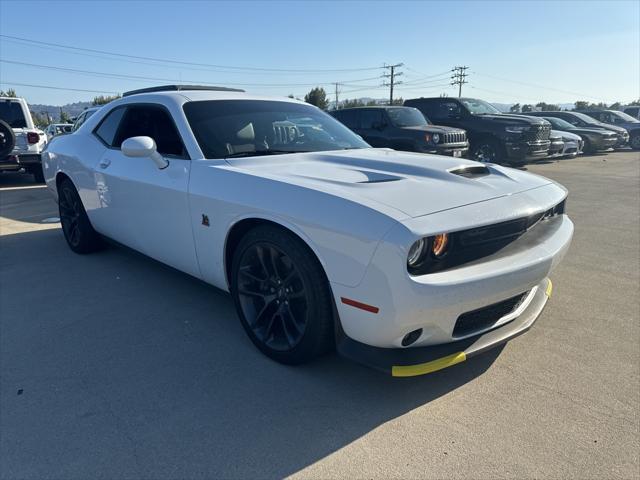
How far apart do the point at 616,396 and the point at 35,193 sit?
10061 mm

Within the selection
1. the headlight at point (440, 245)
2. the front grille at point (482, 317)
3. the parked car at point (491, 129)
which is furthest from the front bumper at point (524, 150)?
the headlight at point (440, 245)

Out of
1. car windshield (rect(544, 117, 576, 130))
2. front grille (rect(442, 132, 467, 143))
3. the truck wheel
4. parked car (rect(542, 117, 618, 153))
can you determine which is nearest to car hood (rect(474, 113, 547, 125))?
front grille (rect(442, 132, 467, 143))

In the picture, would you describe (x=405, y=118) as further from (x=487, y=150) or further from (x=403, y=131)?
(x=487, y=150)

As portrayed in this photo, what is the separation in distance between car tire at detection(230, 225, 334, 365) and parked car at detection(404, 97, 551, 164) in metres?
10.3

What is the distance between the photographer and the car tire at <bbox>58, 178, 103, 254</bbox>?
14.9 ft

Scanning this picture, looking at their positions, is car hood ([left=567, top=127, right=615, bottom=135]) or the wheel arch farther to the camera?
car hood ([left=567, top=127, right=615, bottom=135])

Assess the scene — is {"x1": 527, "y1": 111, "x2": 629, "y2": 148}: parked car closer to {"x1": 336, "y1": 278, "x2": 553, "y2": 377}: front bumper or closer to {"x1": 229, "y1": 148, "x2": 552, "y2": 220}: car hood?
{"x1": 229, "y1": 148, "x2": 552, "y2": 220}: car hood

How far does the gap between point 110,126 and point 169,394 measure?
2.78 metres

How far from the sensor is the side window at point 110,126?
4.04m

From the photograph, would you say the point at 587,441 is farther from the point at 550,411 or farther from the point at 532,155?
the point at 532,155

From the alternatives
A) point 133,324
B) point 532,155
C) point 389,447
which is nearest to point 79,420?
point 133,324

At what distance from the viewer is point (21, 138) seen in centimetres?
945

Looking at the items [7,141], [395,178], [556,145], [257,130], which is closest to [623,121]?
[556,145]

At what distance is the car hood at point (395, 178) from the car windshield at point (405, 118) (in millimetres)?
6960
